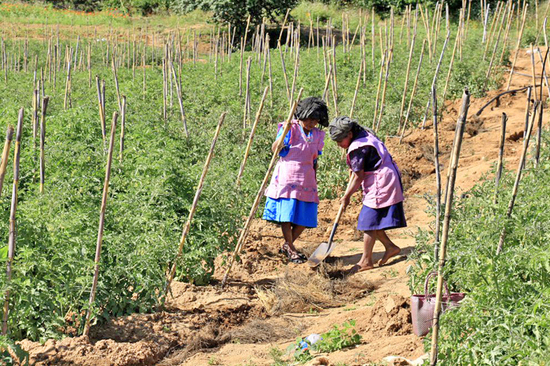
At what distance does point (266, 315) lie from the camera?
481cm

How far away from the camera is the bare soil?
3.76m

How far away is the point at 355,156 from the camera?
17.5 ft

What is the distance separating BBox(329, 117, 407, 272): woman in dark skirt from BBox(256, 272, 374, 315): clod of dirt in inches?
14.7

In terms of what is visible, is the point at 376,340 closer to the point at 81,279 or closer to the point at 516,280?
the point at 516,280

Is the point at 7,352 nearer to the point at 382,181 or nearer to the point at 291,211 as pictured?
the point at 291,211

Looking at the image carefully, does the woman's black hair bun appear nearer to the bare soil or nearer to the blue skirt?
the blue skirt

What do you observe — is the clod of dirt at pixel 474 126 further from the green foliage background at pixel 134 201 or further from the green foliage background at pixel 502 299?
the green foliage background at pixel 502 299

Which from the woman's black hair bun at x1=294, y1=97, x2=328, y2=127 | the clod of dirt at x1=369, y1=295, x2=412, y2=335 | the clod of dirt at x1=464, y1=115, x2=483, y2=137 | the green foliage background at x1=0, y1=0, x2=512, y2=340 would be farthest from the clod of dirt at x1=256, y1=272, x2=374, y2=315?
the clod of dirt at x1=464, y1=115, x2=483, y2=137

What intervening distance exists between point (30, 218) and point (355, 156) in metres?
2.58

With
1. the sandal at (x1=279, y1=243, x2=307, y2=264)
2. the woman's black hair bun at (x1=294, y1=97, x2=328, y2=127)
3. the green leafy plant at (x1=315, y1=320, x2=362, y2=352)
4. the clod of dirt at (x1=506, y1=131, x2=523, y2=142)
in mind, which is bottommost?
the sandal at (x1=279, y1=243, x2=307, y2=264)

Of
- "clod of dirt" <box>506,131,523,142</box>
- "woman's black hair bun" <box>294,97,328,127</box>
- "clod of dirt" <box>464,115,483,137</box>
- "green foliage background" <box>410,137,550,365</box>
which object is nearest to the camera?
"green foliage background" <box>410,137,550,365</box>

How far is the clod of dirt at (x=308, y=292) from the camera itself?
484 cm

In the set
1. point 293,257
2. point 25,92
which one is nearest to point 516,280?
point 293,257

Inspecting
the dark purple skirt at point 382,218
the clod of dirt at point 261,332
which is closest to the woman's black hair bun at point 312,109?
the dark purple skirt at point 382,218
